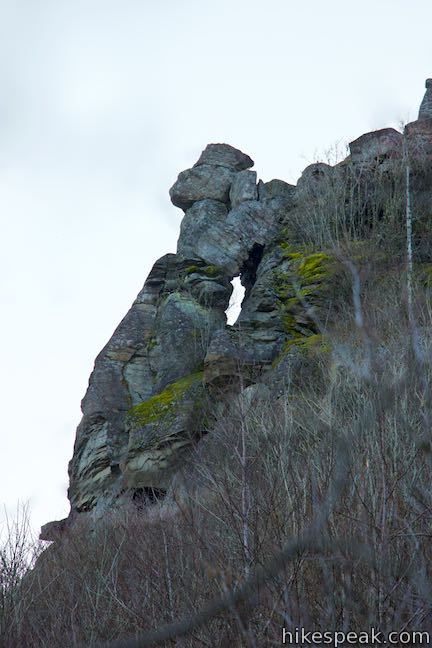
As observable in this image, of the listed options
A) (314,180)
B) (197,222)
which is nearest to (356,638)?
(314,180)

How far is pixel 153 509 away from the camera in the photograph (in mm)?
15320

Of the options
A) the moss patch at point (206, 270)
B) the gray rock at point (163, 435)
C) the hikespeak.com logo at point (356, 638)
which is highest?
the moss patch at point (206, 270)

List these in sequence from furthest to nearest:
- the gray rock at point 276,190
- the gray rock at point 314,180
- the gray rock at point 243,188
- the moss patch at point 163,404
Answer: the gray rock at point 243,188, the gray rock at point 276,190, the gray rock at point 314,180, the moss patch at point 163,404

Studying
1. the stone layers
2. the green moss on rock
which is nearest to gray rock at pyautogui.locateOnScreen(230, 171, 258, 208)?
the stone layers

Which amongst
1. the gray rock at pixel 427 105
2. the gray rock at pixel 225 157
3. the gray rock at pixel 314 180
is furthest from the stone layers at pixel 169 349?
the gray rock at pixel 427 105

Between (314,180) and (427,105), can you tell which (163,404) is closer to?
(314,180)

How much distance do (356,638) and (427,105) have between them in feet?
73.3

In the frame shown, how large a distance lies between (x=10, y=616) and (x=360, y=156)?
1777cm

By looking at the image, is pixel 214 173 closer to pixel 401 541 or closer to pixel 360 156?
pixel 360 156

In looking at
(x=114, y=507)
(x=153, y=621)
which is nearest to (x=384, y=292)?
(x=114, y=507)

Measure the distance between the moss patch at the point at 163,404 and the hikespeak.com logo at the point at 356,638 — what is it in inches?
523

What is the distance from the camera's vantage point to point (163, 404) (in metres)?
18.7

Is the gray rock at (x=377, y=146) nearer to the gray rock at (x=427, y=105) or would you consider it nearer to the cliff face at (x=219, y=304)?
the cliff face at (x=219, y=304)

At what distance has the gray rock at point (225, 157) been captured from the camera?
2720 cm
